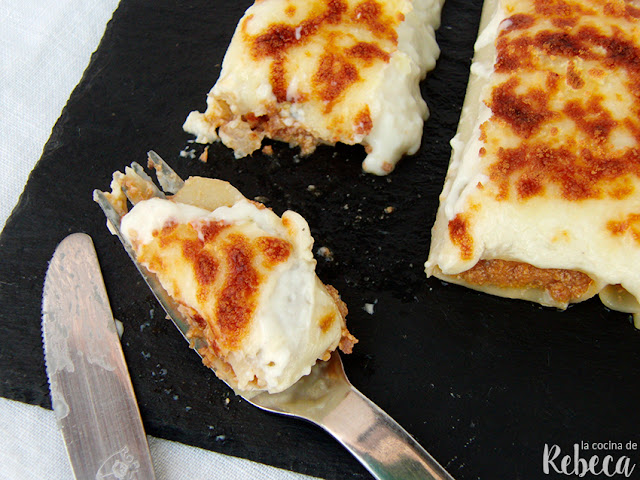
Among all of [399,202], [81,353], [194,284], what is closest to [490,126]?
[399,202]

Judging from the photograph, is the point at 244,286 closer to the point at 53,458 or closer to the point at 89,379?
the point at 89,379

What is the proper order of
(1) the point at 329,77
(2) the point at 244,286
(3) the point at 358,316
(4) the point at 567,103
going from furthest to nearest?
(1) the point at 329,77
(3) the point at 358,316
(4) the point at 567,103
(2) the point at 244,286

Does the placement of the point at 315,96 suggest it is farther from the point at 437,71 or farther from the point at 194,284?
the point at 194,284

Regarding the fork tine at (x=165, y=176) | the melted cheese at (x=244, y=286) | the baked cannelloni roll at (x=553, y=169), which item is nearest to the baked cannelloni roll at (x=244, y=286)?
the melted cheese at (x=244, y=286)

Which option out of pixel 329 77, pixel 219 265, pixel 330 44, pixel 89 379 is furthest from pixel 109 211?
pixel 330 44


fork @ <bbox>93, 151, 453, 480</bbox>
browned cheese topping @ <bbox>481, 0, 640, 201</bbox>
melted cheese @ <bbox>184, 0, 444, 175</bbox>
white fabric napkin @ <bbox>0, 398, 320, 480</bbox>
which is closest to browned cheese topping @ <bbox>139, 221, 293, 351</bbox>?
fork @ <bbox>93, 151, 453, 480</bbox>

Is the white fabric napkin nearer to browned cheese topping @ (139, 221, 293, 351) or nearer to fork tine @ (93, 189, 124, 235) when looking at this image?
browned cheese topping @ (139, 221, 293, 351)
